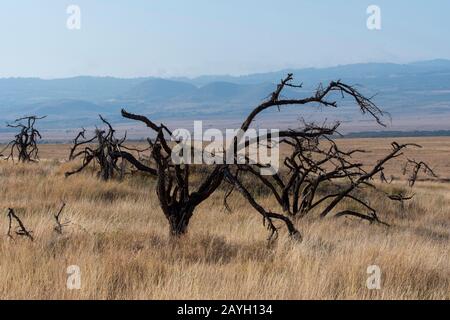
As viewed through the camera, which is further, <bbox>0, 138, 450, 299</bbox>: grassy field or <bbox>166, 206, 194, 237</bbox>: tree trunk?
<bbox>166, 206, 194, 237</bbox>: tree trunk

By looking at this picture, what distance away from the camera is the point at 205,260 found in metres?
6.61

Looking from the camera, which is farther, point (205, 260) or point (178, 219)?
point (178, 219)

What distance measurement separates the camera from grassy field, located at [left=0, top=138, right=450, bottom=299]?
17.0ft

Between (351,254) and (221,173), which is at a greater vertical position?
(221,173)

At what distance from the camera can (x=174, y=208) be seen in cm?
830

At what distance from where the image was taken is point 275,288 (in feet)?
17.0

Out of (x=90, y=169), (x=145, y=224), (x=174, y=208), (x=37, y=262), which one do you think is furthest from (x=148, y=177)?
(x=37, y=262)

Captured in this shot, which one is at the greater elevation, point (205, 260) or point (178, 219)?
point (178, 219)

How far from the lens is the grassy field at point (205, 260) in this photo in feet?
17.0
